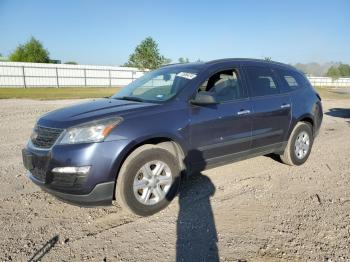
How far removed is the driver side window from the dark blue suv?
0.05 feet

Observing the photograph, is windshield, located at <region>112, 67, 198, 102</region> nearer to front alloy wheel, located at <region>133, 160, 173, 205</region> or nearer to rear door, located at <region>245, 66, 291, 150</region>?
front alloy wheel, located at <region>133, 160, 173, 205</region>

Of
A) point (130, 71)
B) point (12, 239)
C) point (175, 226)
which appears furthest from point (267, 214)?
point (130, 71)

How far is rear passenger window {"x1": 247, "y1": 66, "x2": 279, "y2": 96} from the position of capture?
→ 512 cm

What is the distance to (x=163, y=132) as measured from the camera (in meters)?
3.90

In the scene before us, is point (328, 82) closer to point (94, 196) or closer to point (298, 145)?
point (298, 145)

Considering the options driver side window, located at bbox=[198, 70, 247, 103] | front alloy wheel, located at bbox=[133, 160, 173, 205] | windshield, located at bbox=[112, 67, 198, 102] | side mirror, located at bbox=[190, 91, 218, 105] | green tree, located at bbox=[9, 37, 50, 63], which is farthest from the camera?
green tree, located at bbox=[9, 37, 50, 63]

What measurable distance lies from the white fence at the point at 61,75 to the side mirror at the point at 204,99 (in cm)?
3392

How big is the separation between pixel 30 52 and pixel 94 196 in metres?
65.5

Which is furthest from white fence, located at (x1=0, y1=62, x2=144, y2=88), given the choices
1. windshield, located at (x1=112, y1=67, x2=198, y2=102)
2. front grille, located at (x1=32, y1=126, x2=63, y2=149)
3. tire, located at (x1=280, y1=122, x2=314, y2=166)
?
tire, located at (x1=280, y1=122, x2=314, y2=166)

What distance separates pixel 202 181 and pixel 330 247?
2187 mm

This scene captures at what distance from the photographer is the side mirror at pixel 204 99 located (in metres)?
4.18

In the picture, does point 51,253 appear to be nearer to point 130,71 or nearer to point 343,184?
point 343,184

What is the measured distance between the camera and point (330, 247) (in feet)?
10.5

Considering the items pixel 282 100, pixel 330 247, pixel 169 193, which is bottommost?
pixel 330 247
